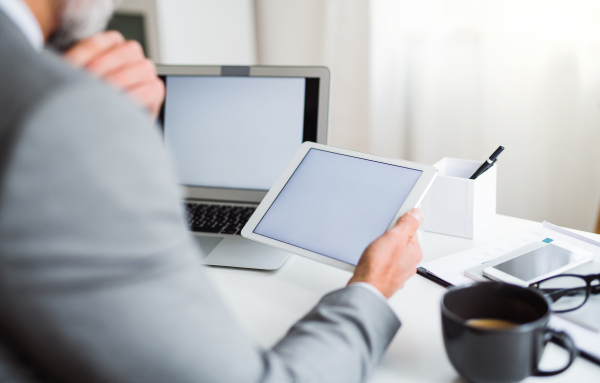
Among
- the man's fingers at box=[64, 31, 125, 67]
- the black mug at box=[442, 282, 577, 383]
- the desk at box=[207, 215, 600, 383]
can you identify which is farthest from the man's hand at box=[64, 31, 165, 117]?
the black mug at box=[442, 282, 577, 383]

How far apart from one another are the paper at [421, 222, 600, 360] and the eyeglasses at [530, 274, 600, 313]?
0.03 feet

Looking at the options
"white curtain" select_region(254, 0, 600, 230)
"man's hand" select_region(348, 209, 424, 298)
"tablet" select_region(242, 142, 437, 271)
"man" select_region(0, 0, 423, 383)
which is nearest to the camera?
"man" select_region(0, 0, 423, 383)

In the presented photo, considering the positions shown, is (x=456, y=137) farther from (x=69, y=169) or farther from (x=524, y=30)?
(x=69, y=169)

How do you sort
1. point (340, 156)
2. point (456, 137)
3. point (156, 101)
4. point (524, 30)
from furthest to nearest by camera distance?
point (456, 137) < point (524, 30) < point (340, 156) < point (156, 101)

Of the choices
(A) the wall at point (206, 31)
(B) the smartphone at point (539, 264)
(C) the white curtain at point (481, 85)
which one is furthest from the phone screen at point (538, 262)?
(A) the wall at point (206, 31)

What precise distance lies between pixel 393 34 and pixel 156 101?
68.7 inches

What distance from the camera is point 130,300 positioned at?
34 cm

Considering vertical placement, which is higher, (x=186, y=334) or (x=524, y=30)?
(x=524, y=30)

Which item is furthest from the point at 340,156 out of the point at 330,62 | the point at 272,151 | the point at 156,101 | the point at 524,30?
the point at 330,62

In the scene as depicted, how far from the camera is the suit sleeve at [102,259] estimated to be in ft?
1.00

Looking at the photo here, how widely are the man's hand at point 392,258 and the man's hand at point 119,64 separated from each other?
305 mm

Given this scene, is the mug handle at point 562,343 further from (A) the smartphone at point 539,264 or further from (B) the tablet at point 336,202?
(B) the tablet at point 336,202

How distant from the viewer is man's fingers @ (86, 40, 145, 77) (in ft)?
1.49

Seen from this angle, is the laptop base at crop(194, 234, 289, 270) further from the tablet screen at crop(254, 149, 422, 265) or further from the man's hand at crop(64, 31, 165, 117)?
the man's hand at crop(64, 31, 165, 117)
